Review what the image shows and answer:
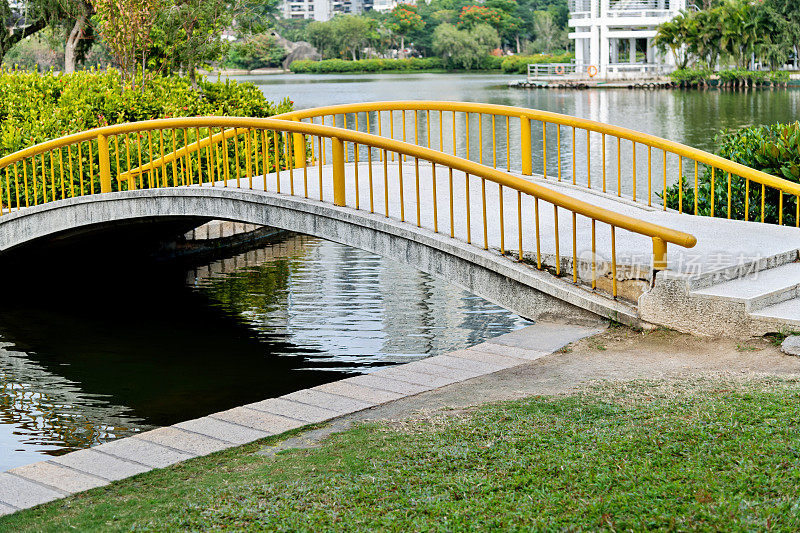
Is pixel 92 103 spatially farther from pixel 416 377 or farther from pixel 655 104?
pixel 655 104

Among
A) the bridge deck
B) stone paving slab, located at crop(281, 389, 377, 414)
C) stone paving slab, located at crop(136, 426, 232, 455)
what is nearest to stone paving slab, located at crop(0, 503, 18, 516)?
stone paving slab, located at crop(136, 426, 232, 455)

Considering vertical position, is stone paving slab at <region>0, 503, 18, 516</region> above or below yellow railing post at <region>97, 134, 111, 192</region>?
below

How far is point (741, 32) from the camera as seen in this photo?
61.3m

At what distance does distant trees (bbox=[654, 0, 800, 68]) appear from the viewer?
6075 cm

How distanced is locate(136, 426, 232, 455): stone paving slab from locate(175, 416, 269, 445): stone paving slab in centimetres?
4

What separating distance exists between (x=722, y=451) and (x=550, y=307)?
305cm

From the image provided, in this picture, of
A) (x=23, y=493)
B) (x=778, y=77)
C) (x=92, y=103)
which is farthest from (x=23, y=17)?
(x=778, y=77)

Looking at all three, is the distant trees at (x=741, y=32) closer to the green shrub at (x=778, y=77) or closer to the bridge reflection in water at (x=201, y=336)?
the green shrub at (x=778, y=77)

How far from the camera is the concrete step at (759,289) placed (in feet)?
21.1

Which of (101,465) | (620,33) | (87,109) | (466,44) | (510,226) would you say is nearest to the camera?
(101,465)

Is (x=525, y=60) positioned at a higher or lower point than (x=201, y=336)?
higher

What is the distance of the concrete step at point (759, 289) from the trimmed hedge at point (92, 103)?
953 cm

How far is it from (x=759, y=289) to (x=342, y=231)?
136 inches

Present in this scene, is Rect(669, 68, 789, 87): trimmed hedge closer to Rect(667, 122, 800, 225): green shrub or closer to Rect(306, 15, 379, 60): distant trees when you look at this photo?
Rect(667, 122, 800, 225): green shrub
